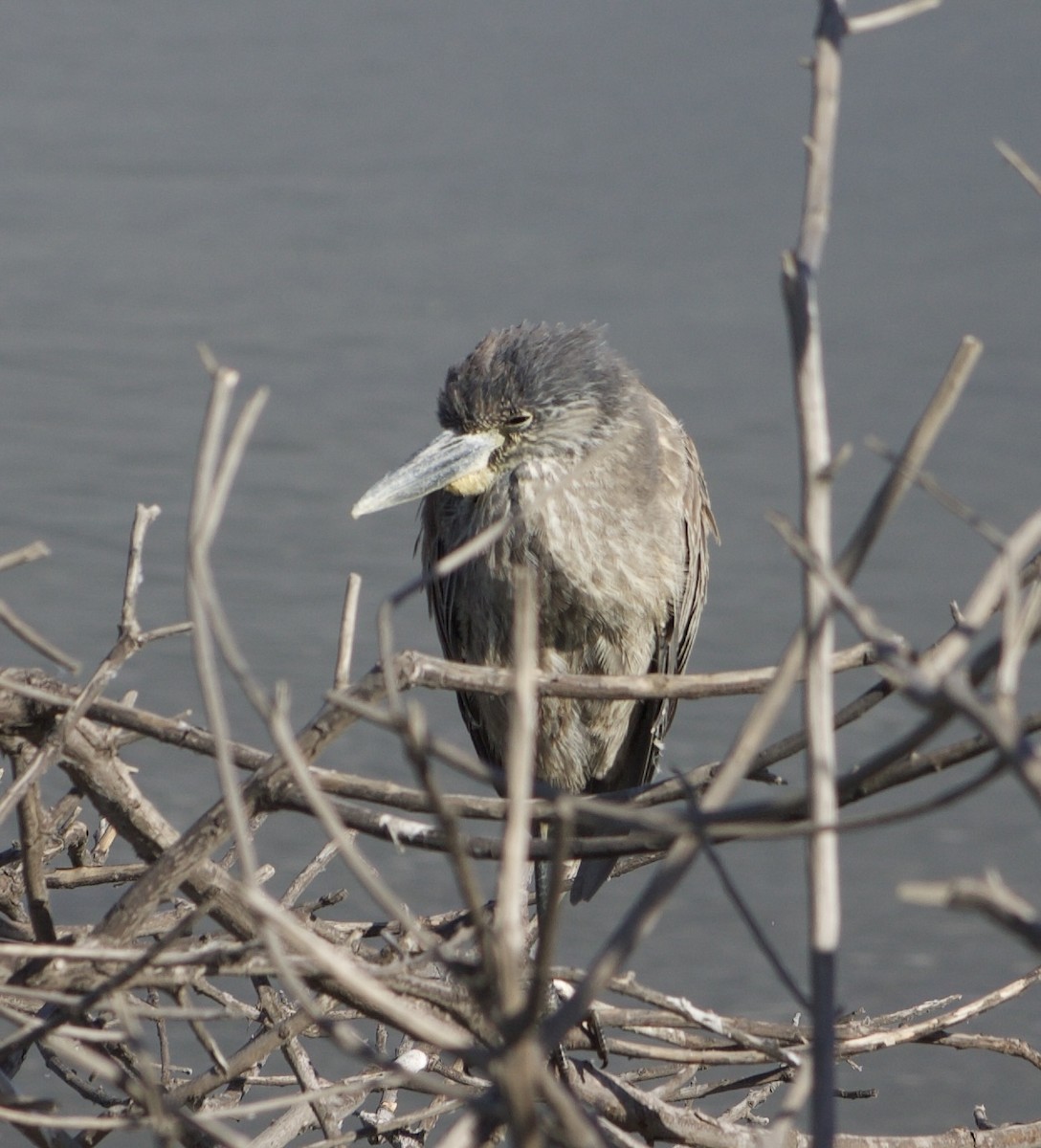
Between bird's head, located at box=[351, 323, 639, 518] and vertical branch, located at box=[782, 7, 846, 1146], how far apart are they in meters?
2.39

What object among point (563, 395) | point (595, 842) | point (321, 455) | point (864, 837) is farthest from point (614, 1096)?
point (321, 455)

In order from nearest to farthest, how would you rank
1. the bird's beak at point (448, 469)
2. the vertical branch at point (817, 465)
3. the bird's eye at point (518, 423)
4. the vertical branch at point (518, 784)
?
1. the vertical branch at point (518, 784)
2. the vertical branch at point (817, 465)
3. the bird's beak at point (448, 469)
4. the bird's eye at point (518, 423)

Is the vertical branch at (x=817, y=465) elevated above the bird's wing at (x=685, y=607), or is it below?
below

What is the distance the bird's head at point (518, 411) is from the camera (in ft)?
12.3

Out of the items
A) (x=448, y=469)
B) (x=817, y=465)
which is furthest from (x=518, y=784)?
(x=448, y=469)

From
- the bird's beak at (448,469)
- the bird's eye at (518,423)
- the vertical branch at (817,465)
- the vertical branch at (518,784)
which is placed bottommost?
the vertical branch at (518,784)

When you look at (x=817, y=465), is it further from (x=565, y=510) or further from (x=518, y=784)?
(x=565, y=510)

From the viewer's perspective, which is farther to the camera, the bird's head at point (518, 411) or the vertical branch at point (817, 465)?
the bird's head at point (518, 411)

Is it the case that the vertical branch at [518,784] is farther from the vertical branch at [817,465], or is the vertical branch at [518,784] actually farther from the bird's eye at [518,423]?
the bird's eye at [518,423]

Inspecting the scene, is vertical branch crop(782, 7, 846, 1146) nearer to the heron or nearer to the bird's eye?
the heron

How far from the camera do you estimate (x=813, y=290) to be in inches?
53.0

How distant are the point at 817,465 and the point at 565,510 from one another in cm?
244

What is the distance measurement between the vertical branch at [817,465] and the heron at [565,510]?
7.33 feet

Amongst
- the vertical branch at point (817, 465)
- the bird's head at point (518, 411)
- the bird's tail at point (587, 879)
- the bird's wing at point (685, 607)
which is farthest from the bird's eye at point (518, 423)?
the vertical branch at point (817, 465)
